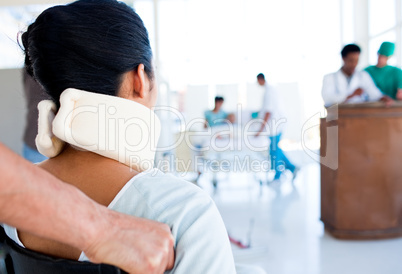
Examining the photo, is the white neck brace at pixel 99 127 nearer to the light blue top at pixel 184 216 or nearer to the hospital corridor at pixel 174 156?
the hospital corridor at pixel 174 156

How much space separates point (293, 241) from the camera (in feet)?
8.64

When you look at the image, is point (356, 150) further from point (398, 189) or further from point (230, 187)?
point (230, 187)

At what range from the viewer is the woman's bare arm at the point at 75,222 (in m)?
0.45

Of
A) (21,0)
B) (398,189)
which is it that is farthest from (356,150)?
(21,0)

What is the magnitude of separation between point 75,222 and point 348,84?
3078 millimetres

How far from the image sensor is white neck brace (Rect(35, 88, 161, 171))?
2.27 ft

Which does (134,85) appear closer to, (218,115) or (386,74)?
(386,74)

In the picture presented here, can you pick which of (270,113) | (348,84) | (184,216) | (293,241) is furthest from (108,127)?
(270,113)

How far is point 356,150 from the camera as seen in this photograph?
101 inches

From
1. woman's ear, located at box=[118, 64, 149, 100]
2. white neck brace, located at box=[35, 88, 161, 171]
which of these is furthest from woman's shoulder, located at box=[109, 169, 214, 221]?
woman's ear, located at box=[118, 64, 149, 100]

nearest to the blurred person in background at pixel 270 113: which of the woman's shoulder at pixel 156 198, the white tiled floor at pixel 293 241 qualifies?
the white tiled floor at pixel 293 241

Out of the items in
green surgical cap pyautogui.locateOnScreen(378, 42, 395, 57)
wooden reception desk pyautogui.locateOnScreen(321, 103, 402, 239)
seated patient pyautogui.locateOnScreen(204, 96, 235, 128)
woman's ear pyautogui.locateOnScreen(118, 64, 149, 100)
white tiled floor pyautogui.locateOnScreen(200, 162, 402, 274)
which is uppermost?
green surgical cap pyautogui.locateOnScreen(378, 42, 395, 57)

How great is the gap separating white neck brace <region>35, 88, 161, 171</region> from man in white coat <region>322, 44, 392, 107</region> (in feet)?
8.54

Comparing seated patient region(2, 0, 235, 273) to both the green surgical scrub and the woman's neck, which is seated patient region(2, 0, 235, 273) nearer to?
the woman's neck
